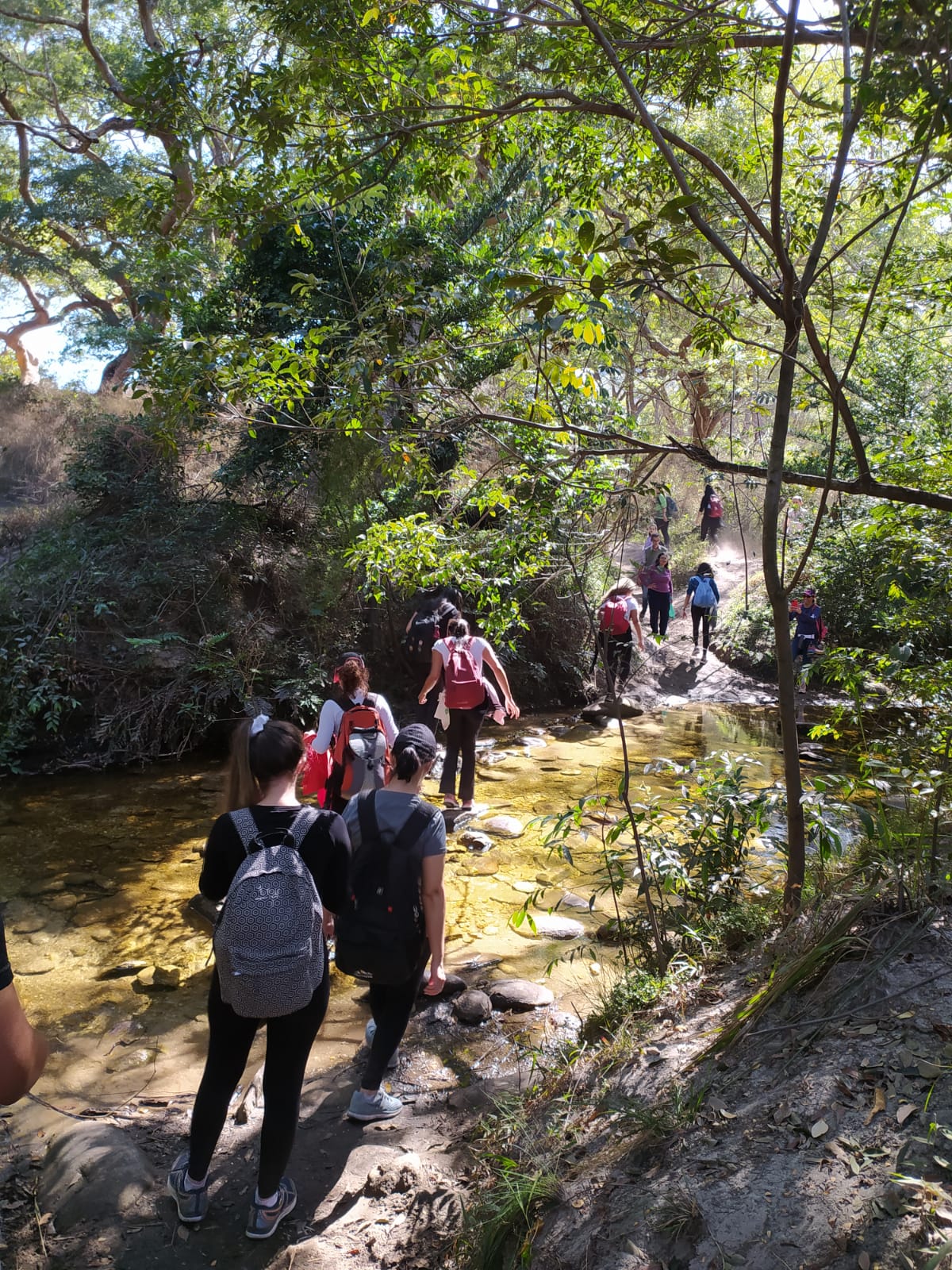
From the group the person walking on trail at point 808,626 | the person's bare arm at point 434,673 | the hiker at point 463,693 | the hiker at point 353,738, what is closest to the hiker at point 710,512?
the person walking on trail at point 808,626

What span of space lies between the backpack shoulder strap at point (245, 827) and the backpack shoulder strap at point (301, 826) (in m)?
0.12

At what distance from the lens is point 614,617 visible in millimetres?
11250

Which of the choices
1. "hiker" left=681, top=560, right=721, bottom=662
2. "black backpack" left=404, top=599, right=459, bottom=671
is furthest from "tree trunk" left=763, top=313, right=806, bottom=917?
"hiker" left=681, top=560, right=721, bottom=662

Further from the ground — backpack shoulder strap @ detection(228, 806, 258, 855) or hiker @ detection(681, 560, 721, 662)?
hiker @ detection(681, 560, 721, 662)

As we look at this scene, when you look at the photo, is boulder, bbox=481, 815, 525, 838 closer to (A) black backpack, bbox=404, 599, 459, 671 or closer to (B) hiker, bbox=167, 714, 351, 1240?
(A) black backpack, bbox=404, 599, 459, 671

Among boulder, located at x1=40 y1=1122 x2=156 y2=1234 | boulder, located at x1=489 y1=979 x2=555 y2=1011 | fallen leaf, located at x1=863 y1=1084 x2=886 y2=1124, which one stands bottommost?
boulder, located at x1=489 y1=979 x2=555 y2=1011

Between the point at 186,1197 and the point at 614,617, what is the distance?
9078mm

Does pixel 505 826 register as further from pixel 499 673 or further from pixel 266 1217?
pixel 266 1217

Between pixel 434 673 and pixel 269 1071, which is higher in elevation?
pixel 434 673

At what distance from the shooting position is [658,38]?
187 inches

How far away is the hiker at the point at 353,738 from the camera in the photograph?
17.0 ft

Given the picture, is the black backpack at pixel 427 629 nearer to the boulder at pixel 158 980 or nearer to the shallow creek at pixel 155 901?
the shallow creek at pixel 155 901

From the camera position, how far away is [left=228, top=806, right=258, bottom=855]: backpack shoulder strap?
2783mm

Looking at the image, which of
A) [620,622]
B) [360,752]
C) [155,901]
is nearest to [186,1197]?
[360,752]
